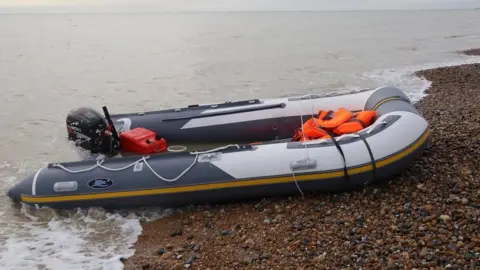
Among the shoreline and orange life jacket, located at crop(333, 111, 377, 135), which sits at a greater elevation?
orange life jacket, located at crop(333, 111, 377, 135)

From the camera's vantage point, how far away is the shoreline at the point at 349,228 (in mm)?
3475

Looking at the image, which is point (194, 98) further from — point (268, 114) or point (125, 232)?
point (125, 232)

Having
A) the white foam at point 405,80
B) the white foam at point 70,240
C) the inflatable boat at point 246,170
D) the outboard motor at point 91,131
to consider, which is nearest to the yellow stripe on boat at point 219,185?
the inflatable boat at point 246,170

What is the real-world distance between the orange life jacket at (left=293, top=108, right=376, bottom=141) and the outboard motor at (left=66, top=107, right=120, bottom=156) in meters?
2.52

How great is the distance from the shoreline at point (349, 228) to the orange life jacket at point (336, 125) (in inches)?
31.6

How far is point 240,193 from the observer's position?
188 inches

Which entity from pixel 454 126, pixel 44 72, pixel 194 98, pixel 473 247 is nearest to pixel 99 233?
pixel 473 247

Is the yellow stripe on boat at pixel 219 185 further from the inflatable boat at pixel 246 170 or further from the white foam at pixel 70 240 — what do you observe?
the white foam at pixel 70 240

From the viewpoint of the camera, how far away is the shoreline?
3475 millimetres

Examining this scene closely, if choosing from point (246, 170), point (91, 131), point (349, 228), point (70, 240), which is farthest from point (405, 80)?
point (70, 240)

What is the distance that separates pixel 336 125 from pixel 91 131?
124 inches

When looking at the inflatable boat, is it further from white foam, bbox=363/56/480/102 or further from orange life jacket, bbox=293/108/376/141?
white foam, bbox=363/56/480/102

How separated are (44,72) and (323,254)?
1757 cm

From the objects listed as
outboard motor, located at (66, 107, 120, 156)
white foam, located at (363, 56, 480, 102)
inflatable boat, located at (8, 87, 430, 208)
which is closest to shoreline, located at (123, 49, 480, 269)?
inflatable boat, located at (8, 87, 430, 208)
